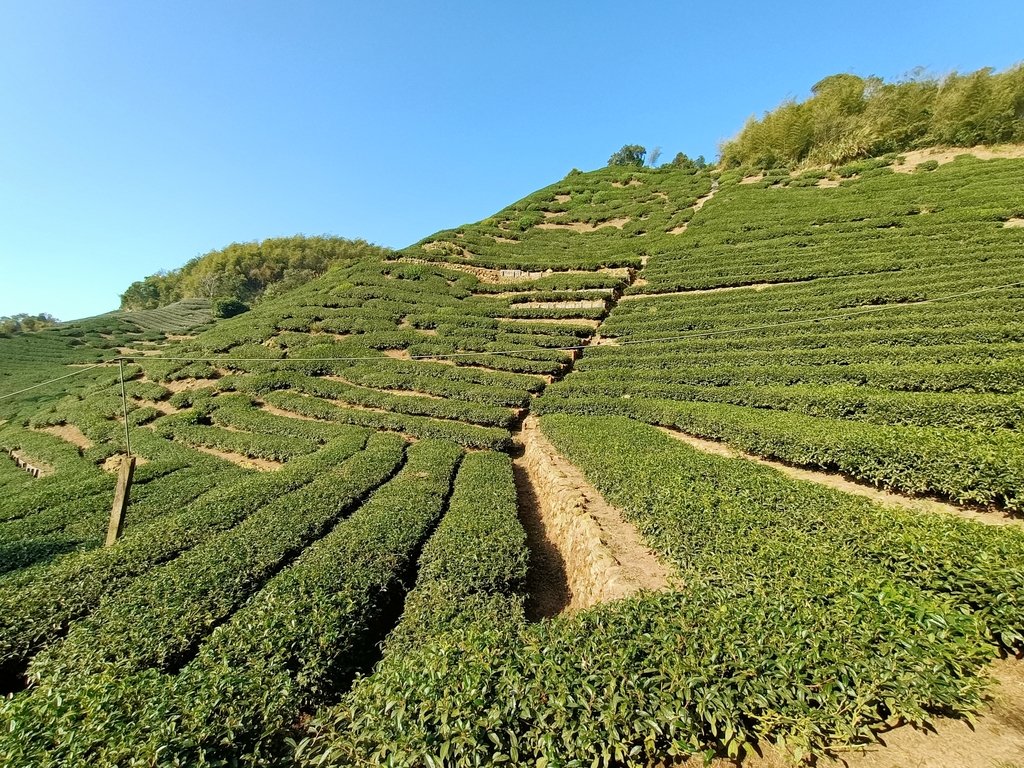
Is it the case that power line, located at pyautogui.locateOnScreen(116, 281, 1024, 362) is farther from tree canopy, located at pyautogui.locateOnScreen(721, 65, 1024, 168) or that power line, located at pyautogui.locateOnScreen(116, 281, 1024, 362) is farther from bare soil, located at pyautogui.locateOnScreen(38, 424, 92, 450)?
tree canopy, located at pyautogui.locateOnScreen(721, 65, 1024, 168)

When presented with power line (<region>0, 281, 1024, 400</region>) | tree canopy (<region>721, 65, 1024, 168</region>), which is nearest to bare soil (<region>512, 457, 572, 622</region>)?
power line (<region>0, 281, 1024, 400</region>)

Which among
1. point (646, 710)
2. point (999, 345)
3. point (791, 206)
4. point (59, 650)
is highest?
point (791, 206)

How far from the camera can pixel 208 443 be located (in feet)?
56.2

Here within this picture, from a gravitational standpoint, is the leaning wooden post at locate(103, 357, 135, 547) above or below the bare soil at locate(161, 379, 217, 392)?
below

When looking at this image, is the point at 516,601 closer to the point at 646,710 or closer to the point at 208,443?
the point at 646,710

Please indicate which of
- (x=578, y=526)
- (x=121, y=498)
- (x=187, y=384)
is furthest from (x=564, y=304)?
(x=187, y=384)

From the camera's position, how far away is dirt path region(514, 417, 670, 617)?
24.0 ft

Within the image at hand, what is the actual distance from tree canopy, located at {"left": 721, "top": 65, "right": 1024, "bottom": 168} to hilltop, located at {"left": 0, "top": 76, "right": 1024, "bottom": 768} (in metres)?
7.76

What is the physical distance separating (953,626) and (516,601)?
523 centimetres

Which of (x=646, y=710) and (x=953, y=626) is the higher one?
(x=953, y=626)

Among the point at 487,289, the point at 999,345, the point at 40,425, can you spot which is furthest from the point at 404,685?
the point at 40,425

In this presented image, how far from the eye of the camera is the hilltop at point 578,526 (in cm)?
344

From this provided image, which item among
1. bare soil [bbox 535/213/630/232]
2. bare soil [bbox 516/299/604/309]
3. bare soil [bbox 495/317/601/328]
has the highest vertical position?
bare soil [bbox 535/213/630/232]

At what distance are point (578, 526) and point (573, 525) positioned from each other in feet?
0.93
